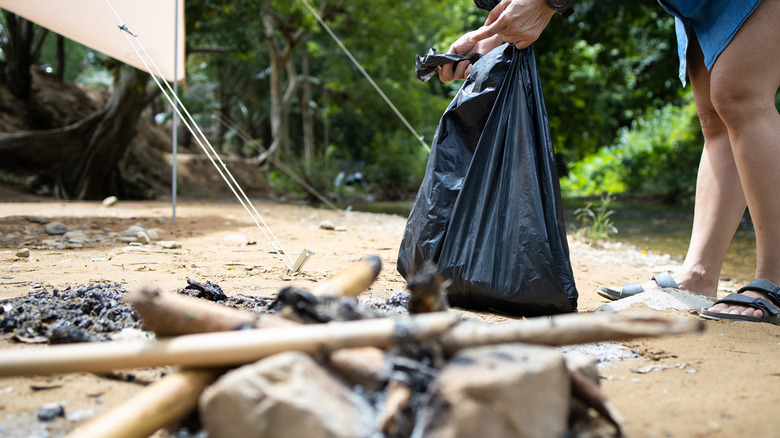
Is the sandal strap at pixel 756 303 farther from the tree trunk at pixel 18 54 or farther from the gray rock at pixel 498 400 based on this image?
the tree trunk at pixel 18 54

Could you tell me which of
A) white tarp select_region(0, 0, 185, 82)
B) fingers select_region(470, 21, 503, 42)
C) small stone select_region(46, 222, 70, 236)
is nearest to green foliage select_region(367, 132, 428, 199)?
white tarp select_region(0, 0, 185, 82)

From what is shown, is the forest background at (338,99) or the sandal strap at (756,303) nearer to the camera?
the sandal strap at (756,303)

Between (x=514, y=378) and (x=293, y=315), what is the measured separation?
507mm

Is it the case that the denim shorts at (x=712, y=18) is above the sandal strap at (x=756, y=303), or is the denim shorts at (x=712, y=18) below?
above

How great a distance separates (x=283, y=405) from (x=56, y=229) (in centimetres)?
367

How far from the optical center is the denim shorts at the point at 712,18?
181 cm

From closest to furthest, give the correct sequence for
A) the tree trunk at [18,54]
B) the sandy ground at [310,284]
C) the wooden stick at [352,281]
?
the sandy ground at [310,284] → the wooden stick at [352,281] → the tree trunk at [18,54]

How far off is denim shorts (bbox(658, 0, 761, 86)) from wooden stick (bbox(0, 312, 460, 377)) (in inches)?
65.7

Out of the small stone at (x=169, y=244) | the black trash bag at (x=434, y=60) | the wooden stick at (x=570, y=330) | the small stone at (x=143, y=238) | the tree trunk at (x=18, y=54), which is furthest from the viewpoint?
the tree trunk at (x=18, y=54)

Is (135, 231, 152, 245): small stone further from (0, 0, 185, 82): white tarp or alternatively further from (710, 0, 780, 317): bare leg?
(710, 0, 780, 317): bare leg

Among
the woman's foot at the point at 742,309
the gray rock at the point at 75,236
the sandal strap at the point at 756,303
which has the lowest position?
the gray rock at the point at 75,236

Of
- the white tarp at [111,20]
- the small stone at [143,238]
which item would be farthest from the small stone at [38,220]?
the white tarp at [111,20]

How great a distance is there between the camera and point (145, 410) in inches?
33.8

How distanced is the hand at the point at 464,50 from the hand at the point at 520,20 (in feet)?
0.82
